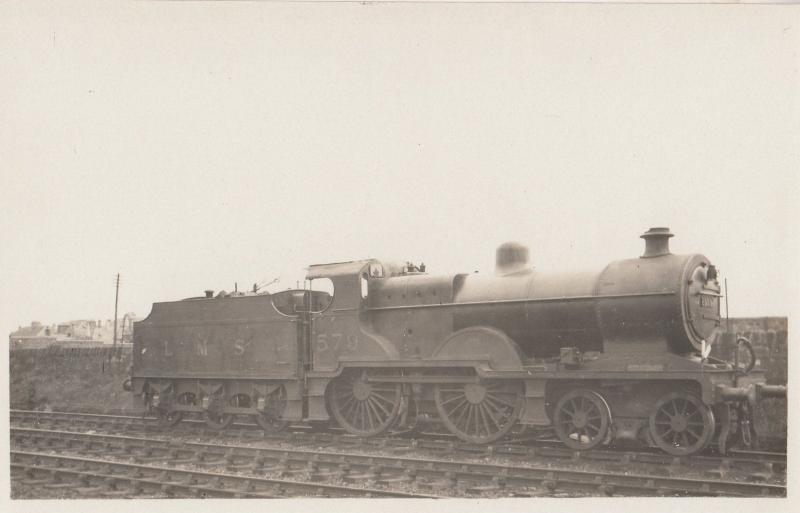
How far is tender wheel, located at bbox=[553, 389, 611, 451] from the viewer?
36.6 feet

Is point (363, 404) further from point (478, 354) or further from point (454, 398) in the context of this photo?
point (478, 354)

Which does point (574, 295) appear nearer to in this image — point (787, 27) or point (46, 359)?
point (787, 27)

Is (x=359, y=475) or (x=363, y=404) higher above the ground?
(x=363, y=404)

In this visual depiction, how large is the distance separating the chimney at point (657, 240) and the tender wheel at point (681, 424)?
82.1 inches

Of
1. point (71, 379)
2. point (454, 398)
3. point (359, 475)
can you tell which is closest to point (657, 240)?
point (454, 398)

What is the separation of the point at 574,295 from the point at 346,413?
16.3ft

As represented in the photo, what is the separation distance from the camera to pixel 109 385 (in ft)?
75.7

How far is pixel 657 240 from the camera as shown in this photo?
37.1ft

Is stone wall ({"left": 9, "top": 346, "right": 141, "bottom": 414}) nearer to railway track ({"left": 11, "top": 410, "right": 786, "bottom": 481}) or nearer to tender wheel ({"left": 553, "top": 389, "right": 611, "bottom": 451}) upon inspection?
railway track ({"left": 11, "top": 410, "right": 786, "bottom": 481})

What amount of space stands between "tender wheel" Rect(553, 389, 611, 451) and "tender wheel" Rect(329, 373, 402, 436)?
2.93 metres

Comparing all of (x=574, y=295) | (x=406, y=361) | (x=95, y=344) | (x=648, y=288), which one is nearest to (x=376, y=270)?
(x=406, y=361)

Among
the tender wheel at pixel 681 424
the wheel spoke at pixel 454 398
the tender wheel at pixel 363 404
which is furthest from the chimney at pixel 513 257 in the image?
the tender wheel at pixel 681 424

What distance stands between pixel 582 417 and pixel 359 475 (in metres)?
3.44

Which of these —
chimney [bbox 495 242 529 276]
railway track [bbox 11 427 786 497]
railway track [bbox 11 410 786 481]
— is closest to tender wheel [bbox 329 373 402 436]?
railway track [bbox 11 410 786 481]
